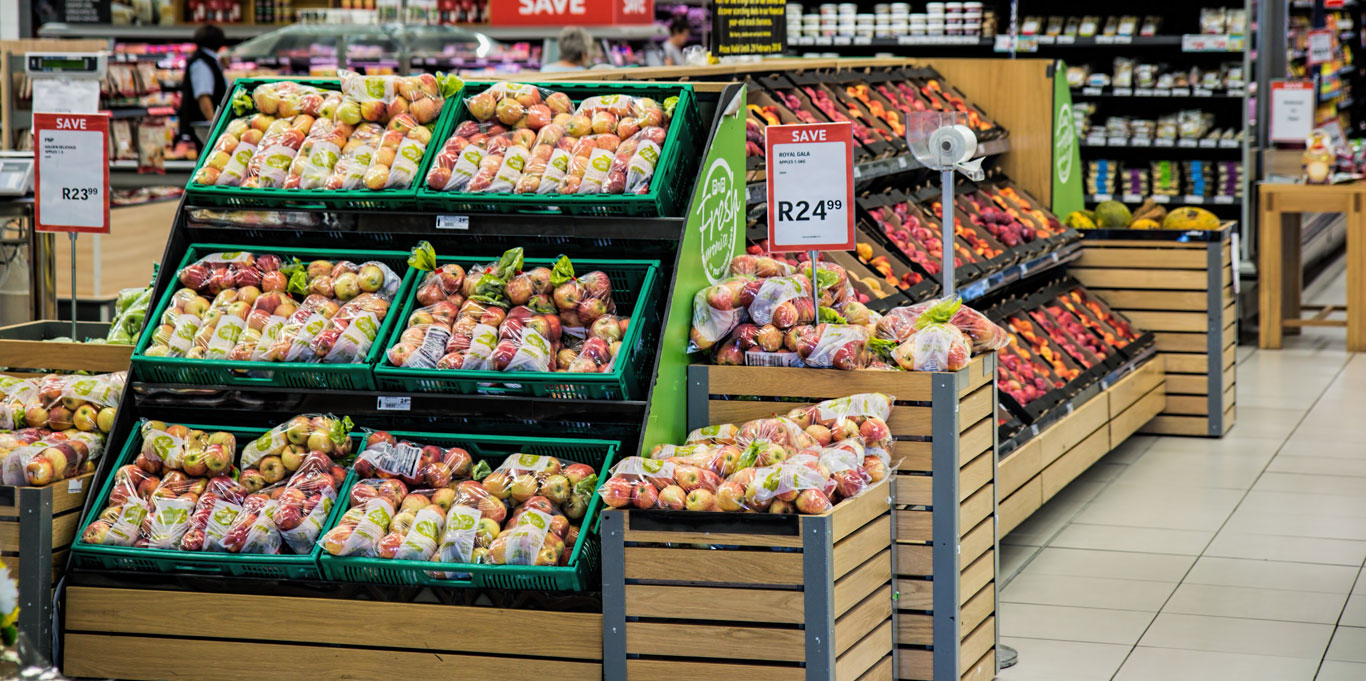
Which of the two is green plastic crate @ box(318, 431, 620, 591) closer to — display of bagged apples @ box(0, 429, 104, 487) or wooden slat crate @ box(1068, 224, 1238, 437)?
display of bagged apples @ box(0, 429, 104, 487)

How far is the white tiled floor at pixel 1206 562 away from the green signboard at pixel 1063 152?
3.98 feet

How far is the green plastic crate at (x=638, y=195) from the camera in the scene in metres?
3.74

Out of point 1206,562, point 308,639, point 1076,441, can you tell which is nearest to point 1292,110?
point 1076,441

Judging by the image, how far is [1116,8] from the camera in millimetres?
10125

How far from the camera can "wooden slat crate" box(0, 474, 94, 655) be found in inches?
141

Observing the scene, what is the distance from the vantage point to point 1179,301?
23.2ft

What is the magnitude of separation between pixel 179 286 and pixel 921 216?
3.17 m

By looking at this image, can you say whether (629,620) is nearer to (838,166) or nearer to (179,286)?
(838,166)

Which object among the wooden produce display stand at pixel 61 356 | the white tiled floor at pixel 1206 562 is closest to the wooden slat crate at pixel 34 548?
the wooden produce display stand at pixel 61 356

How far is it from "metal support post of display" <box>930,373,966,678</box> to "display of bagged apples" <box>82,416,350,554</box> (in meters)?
1.43

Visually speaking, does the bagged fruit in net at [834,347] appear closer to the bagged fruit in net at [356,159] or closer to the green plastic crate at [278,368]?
the green plastic crate at [278,368]

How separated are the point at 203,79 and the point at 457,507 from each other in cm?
800

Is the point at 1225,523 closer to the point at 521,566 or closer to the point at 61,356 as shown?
the point at 521,566

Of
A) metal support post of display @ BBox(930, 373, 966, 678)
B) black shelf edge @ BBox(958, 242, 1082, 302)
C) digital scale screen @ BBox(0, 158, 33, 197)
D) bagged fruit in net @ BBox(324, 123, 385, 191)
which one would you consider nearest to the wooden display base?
black shelf edge @ BBox(958, 242, 1082, 302)
